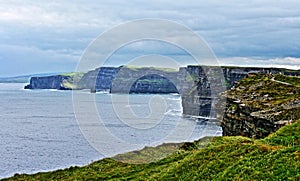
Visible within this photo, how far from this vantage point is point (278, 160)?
29.4 metres

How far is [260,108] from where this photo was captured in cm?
8662

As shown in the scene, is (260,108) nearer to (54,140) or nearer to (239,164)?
(239,164)

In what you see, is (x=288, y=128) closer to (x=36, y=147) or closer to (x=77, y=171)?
(x=77, y=171)

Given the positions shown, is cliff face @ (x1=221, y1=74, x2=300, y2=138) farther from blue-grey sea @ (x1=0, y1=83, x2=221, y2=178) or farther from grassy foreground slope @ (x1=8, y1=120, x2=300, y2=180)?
grassy foreground slope @ (x1=8, y1=120, x2=300, y2=180)

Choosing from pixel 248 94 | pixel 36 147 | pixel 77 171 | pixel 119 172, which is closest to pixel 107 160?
pixel 77 171

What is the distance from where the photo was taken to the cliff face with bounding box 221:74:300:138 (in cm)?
7788

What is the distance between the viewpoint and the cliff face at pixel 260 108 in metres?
77.9

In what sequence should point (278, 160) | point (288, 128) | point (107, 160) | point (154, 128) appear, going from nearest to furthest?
point (278, 160) < point (288, 128) < point (107, 160) < point (154, 128)

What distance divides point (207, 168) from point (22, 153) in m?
85.3

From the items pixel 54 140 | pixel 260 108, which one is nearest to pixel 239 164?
pixel 260 108

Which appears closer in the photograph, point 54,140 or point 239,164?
point 239,164

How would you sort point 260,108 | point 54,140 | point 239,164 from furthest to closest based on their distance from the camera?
point 54,140 → point 260,108 → point 239,164

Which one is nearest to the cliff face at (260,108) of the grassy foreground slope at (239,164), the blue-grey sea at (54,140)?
the blue-grey sea at (54,140)

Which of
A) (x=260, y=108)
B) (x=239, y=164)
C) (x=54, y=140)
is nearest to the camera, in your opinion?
(x=239, y=164)
